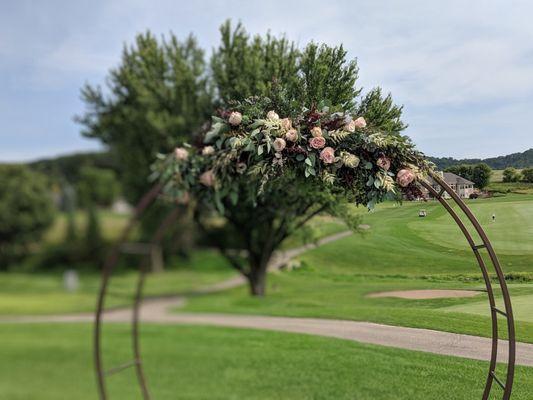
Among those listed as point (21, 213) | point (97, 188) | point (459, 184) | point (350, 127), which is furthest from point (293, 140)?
point (97, 188)

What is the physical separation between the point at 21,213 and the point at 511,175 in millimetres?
13421

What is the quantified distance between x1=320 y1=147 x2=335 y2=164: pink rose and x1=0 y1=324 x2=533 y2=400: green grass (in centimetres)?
136

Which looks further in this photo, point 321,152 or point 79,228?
point 79,228

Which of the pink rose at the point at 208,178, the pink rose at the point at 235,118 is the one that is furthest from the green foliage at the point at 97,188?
the pink rose at the point at 235,118

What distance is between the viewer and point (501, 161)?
2797 mm

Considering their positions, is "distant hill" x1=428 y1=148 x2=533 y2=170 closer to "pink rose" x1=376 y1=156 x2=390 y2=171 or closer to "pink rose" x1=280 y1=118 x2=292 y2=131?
"pink rose" x1=376 y1=156 x2=390 y2=171

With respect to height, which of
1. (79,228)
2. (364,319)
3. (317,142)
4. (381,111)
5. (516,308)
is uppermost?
(381,111)

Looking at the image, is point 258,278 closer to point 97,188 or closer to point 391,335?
point 391,335

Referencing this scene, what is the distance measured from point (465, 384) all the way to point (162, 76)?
4.53 meters

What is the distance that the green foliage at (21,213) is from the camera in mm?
Answer: 12641

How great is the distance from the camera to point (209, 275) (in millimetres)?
12828

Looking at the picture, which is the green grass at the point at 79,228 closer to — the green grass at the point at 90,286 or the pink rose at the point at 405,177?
the green grass at the point at 90,286

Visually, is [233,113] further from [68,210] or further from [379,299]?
[68,210]

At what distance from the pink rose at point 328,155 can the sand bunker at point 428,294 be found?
3.87ft
